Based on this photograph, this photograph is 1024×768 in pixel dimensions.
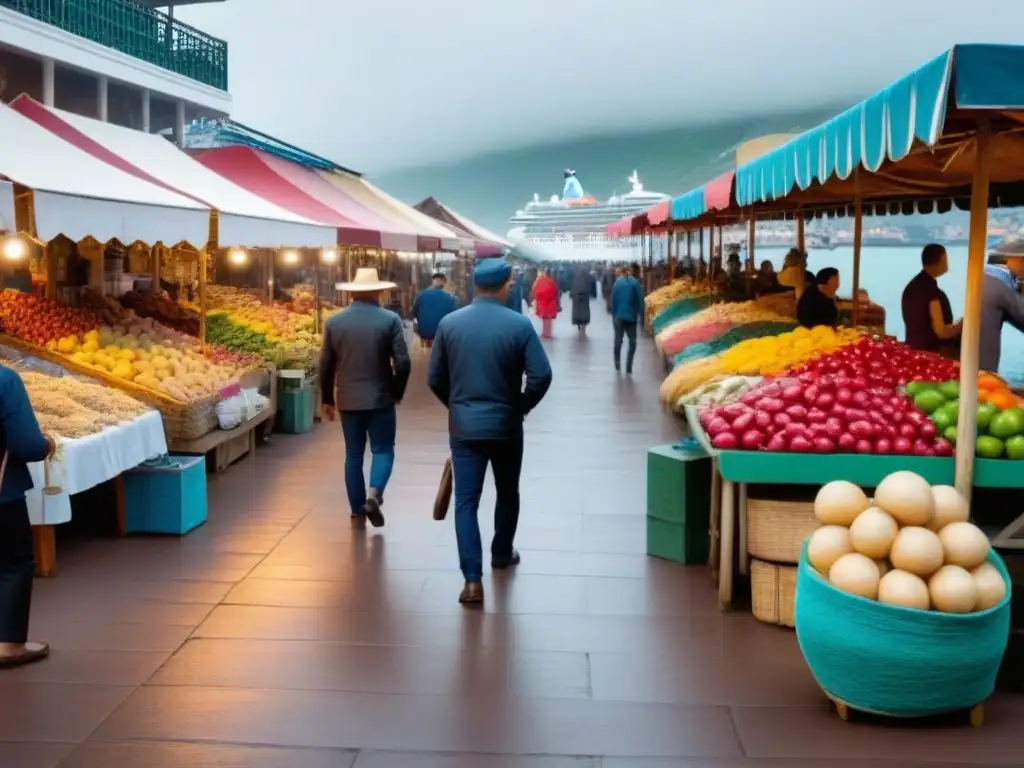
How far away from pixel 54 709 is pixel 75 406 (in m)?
3.06

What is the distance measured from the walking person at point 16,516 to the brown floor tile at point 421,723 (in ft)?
2.33

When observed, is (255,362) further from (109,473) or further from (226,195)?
(109,473)

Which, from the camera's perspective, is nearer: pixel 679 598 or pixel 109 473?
pixel 679 598

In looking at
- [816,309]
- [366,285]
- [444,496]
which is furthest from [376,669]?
[816,309]

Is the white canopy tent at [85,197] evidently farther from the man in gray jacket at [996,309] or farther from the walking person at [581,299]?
the walking person at [581,299]

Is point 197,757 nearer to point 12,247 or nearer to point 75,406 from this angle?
point 75,406

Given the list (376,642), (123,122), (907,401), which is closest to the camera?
(376,642)

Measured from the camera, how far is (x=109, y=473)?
6.77m

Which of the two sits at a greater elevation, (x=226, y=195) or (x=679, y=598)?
(x=226, y=195)

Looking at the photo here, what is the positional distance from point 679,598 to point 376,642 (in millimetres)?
1749

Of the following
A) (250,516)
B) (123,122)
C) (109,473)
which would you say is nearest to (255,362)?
(250,516)

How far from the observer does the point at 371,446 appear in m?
7.56

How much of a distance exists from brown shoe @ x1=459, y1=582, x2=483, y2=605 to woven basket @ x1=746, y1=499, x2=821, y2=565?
57.5 inches

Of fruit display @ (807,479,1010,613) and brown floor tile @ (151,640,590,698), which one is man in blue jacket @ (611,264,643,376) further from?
fruit display @ (807,479,1010,613)
